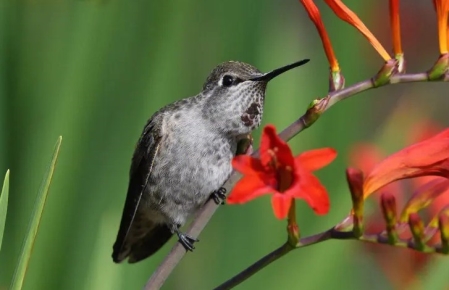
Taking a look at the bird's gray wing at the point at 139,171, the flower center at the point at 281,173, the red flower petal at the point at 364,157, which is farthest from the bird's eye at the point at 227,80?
the flower center at the point at 281,173

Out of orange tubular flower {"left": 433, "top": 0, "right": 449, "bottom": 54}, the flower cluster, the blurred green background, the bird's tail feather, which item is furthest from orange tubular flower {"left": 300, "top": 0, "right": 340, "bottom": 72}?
the bird's tail feather

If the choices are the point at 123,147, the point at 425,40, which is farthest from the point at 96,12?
the point at 425,40

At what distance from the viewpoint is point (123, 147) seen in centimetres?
177

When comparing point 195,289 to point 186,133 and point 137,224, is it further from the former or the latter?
point 186,133

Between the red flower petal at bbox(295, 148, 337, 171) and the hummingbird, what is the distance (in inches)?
21.1

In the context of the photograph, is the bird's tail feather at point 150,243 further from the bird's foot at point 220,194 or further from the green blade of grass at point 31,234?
the green blade of grass at point 31,234

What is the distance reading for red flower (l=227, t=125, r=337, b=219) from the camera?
813mm

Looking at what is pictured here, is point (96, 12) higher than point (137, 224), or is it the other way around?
point (96, 12)

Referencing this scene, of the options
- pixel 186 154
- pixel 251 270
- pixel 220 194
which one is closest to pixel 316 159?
pixel 251 270

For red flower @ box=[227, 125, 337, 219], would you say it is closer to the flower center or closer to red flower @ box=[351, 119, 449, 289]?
the flower center

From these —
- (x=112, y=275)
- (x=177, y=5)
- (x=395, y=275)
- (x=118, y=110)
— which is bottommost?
(x=395, y=275)

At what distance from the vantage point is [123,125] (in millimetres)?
1776

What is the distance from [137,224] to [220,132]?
1.00 feet

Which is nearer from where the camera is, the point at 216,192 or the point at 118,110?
the point at 216,192
